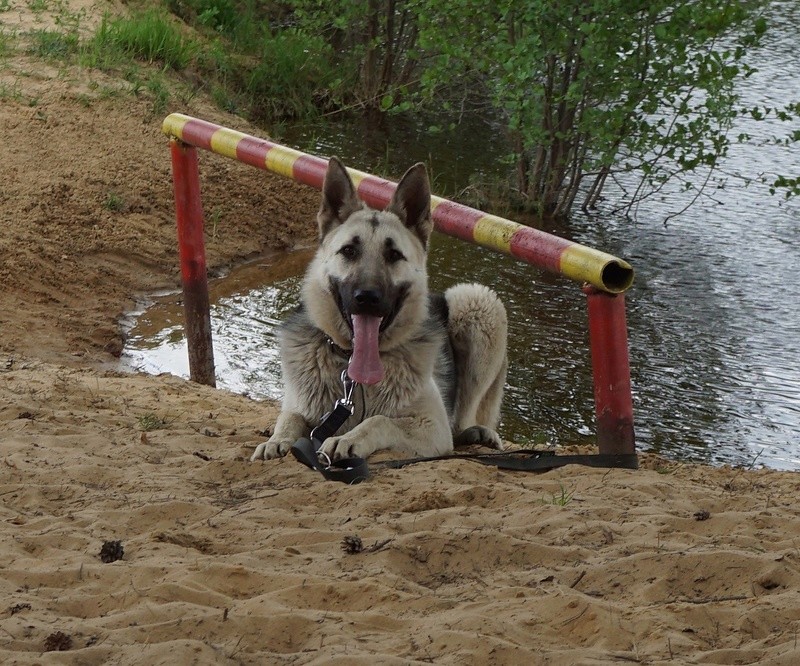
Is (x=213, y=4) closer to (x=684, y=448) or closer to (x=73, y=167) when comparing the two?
(x=73, y=167)

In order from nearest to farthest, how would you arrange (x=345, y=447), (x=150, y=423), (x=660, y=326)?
(x=345, y=447)
(x=150, y=423)
(x=660, y=326)

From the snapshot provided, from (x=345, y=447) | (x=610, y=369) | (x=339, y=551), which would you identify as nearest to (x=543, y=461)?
(x=610, y=369)

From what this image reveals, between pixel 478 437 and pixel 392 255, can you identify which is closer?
pixel 392 255

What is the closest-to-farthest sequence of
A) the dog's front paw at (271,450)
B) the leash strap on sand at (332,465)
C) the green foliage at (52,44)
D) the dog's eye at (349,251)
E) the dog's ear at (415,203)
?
the leash strap on sand at (332,465)
the dog's front paw at (271,450)
the dog's eye at (349,251)
the dog's ear at (415,203)
the green foliage at (52,44)

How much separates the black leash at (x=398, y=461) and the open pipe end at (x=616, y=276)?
0.83 metres

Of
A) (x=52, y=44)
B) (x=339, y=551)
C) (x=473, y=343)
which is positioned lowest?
(x=473, y=343)

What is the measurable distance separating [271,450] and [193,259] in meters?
2.65

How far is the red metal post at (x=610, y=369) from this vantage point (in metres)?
4.51

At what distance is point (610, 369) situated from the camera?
15.1 ft

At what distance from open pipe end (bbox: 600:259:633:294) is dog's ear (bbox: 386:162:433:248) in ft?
3.70

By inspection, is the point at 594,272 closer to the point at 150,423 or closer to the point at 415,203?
the point at 415,203

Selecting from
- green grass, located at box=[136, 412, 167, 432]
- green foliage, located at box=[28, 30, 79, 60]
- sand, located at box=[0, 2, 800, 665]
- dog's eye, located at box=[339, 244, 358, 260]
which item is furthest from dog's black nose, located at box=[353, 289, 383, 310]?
green foliage, located at box=[28, 30, 79, 60]

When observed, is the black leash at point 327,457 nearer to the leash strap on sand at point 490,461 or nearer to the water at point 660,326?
the leash strap on sand at point 490,461

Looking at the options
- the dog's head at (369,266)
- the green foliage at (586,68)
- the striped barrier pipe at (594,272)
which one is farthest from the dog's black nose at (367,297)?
the green foliage at (586,68)
